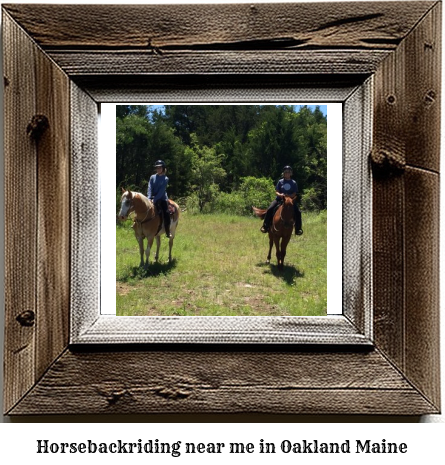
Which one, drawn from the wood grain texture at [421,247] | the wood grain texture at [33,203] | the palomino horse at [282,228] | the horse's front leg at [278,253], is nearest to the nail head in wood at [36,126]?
the wood grain texture at [33,203]

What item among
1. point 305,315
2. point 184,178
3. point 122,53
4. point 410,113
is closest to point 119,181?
point 184,178

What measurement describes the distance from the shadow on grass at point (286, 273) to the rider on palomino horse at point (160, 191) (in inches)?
13.5

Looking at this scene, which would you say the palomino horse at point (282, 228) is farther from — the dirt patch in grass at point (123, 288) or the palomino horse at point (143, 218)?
the dirt patch in grass at point (123, 288)

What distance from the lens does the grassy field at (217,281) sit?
5.62ft

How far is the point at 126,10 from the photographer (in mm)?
1617

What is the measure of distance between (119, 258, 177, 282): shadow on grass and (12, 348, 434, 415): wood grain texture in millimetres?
269

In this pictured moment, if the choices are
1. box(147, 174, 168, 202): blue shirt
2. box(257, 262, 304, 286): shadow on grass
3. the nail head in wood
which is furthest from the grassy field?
the nail head in wood

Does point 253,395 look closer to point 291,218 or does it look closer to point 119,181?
point 291,218

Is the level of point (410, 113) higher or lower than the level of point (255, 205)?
higher

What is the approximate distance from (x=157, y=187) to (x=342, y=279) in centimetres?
64

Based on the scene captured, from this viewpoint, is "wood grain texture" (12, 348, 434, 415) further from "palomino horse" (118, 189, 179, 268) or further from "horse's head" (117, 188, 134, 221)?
"horse's head" (117, 188, 134, 221)

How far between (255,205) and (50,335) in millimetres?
749

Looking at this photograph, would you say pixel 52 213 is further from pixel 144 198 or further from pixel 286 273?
pixel 286 273

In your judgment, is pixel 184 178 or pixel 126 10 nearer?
pixel 126 10
